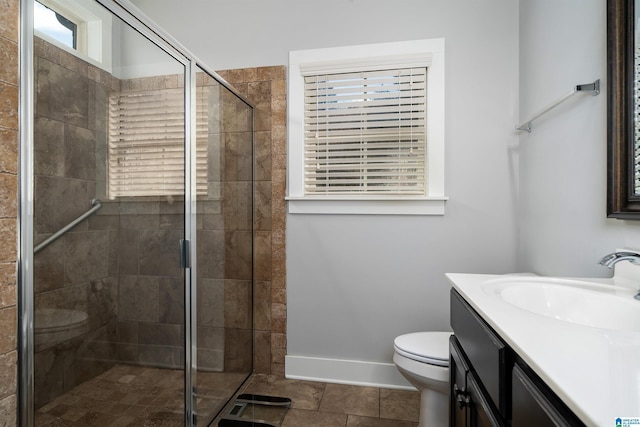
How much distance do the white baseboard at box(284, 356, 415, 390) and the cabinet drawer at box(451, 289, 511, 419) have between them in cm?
109

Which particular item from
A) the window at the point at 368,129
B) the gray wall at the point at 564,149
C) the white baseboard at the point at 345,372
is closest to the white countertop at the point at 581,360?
the gray wall at the point at 564,149

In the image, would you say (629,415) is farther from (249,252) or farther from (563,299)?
(249,252)

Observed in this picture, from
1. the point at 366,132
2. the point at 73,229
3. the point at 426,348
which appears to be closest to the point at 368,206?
the point at 366,132

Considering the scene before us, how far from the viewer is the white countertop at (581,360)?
1.34 feet

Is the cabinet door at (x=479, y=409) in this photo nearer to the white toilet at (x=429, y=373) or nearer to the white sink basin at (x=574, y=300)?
the white sink basin at (x=574, y=300)

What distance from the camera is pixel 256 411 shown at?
5.79 ft

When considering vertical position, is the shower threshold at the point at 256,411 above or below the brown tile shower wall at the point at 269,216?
below

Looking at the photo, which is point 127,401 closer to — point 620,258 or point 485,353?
point 485,353

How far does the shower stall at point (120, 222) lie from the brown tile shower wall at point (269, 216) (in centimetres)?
33

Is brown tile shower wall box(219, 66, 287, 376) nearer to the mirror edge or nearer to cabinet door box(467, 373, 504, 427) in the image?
cabinet door box(467, 373, 504, 427)

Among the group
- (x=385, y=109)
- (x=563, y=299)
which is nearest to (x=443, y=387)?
(x=563, y=299)

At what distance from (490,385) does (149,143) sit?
136 cm

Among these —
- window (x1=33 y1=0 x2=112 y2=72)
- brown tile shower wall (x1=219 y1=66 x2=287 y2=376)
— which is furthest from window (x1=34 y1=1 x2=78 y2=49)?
brown tile shower wall (x1=219 y1=66 x2=287 y2=376)

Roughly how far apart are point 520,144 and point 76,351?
2238mm
